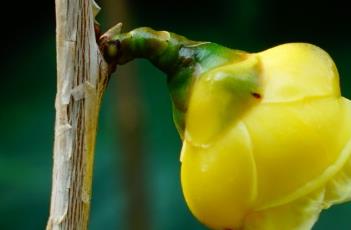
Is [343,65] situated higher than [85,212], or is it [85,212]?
[85,212]

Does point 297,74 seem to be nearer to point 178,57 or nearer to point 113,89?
point 178,57

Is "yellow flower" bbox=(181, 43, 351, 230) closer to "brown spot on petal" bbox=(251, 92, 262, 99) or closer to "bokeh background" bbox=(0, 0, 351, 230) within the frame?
"brown spot on petal" bbox=(251, 92, 262, 99)

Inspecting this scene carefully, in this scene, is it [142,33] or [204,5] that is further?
[204,5]

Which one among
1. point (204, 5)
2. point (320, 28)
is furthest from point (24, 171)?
point (320, 28)

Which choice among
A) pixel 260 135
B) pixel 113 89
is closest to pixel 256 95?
pixel 260 135

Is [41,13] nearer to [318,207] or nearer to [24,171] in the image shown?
[24,171]

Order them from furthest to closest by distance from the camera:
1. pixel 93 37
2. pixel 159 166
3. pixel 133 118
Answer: pixel 159 166, pixel 133 118, pixel 93 37

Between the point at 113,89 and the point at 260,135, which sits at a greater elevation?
the point at 260,135

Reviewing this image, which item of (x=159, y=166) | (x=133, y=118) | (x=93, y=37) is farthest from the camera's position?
(x=159, y=166)
